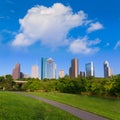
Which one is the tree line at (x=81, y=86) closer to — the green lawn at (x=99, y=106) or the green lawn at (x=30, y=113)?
the green lawn at (x=99, y=106)

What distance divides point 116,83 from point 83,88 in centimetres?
1805

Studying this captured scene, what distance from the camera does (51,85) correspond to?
92.2 meters

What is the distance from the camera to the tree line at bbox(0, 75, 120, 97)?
65.4 m

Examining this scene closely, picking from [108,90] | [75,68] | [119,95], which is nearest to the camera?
[119,95]

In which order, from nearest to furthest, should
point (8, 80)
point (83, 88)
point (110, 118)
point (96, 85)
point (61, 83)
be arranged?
point (110, 118) < point (96, 85) < point (83, 88) < point (61, 83) < point (8, 80)

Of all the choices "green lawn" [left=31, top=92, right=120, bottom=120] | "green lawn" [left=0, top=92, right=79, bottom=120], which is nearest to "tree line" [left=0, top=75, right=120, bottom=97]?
"green lawn" [left=31, top=92, right=120, bottom=120]

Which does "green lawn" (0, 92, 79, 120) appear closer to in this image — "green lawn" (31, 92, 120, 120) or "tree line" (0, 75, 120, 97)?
"green lawn" (31, 92, 120, 120)

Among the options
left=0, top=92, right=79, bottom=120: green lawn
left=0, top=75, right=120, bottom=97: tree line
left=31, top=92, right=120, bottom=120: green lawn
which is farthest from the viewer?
left=0, top=75, right=120, bottom=97: tree line

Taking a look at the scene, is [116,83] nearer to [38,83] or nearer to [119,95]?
[119,95]

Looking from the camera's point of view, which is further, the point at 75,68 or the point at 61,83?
the point at 75,68

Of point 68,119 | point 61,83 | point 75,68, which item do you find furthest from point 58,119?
point 75,68

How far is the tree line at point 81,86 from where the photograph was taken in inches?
2574

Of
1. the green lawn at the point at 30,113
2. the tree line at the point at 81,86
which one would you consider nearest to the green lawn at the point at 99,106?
the green lawn at the point at 30,113

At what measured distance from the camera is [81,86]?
80562 millimetres
